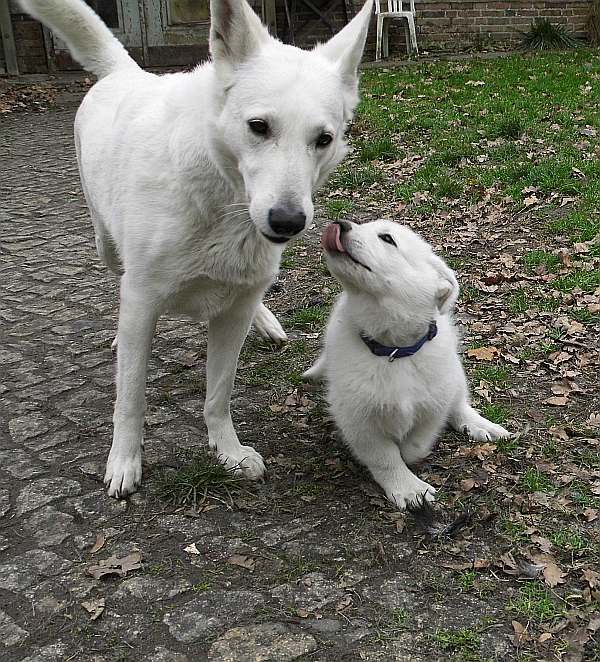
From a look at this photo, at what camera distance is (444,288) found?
338cm

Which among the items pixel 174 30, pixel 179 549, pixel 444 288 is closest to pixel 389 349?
pixel 444 288

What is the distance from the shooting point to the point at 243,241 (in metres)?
3.21

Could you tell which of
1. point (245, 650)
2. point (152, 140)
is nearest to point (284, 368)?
point (152, 140)

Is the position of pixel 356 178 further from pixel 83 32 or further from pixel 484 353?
pixel 83 32

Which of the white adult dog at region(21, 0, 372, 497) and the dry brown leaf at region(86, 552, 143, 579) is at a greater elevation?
the white adult dog at region(21, 0, 372, 497)

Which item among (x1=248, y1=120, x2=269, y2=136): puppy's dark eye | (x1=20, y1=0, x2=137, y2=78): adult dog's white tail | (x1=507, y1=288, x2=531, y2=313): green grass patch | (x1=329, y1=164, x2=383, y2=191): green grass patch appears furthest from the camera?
Result: (x1=329, y1=164, x2=383, y2=191): green grass patch

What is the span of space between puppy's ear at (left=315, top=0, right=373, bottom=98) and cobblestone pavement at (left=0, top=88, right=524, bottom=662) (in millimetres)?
1684

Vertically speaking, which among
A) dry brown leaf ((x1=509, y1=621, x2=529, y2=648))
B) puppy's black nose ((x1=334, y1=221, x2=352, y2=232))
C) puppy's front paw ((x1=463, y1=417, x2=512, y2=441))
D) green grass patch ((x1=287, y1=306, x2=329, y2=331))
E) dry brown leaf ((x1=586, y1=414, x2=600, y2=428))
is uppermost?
puppy's black nose ((x1=334, y1=221, x2=352, y2=232))

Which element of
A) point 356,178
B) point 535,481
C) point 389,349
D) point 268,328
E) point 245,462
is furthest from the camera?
point 356,178

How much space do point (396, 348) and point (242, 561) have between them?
1033 millimetres

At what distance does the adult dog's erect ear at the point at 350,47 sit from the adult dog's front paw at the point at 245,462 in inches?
64.5

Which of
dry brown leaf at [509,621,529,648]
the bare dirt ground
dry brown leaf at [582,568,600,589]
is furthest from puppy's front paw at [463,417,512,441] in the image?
dry brown leaf at [509,621,529,648]

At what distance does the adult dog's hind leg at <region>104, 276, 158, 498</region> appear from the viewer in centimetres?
336

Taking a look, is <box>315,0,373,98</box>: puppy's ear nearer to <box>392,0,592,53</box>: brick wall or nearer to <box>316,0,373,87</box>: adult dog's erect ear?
<box>316,0,373,87</box>: adult dog's erect ear
